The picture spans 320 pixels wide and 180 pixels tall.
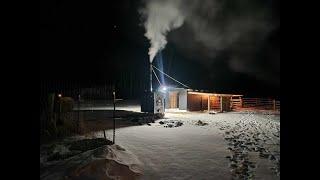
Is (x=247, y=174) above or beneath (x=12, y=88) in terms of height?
beneath

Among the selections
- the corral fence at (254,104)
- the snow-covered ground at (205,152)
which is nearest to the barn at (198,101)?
the corral fence at (254,104)

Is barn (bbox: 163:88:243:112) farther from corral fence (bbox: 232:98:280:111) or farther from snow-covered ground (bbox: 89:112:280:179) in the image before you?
snow-covered ground (bbox: 89:112:280:179)

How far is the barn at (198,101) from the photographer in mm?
31938

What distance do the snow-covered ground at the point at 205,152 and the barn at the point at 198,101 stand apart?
14199 mm

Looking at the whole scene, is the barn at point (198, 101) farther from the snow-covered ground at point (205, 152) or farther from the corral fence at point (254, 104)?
the snow-covered ground at point (205, 152)

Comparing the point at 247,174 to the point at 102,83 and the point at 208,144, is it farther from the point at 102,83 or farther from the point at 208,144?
the point at 102,83

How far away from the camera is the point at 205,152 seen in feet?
37.8

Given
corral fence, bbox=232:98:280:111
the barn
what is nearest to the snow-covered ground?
the barn

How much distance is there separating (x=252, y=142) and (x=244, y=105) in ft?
78.0

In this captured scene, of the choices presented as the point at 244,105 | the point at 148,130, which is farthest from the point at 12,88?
the point at 244,105

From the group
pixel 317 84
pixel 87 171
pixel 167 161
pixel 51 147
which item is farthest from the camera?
pixel 51 147

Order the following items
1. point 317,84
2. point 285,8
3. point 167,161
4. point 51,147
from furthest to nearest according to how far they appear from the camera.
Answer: point 51,147
point 167,161
point 285,8
point 317,84

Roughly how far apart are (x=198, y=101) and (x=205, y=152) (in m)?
21.9

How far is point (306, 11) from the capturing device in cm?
198
